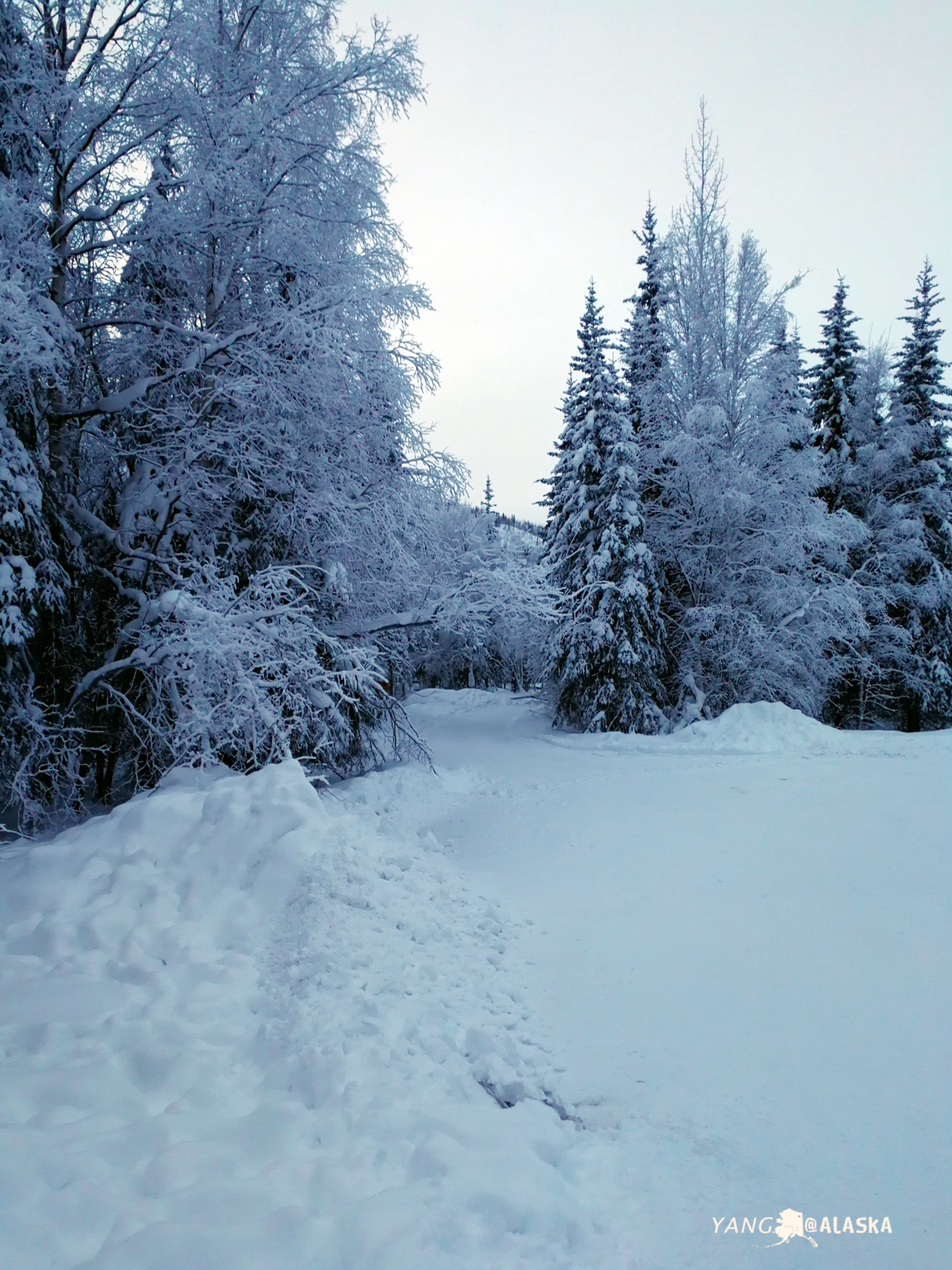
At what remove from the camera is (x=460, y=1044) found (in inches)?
131

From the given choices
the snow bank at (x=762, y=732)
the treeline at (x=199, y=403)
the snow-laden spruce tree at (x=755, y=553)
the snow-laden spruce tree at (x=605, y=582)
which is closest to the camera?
the treeline at (x=199, y=403)

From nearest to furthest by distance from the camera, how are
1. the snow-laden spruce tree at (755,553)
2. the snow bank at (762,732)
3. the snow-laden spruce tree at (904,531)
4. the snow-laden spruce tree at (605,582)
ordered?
the snow bank at (762,732) → the snow-laden spruce tree at (755,553) → the snow-laden spruce tree at (605,582) → the snow-laden spruce tree at (904,531)

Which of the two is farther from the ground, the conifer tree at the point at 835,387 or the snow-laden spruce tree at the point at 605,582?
the conifer tree at the point at 835,387

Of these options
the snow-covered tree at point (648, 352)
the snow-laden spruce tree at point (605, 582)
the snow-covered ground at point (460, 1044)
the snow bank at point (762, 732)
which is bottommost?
the snow-covered ground at point (460, 1044)

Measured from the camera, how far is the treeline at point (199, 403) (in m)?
6.51

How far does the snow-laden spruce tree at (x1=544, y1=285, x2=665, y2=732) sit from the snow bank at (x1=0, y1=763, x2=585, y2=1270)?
9729 mm

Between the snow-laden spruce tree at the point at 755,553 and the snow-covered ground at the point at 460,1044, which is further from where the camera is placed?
the snow-laden spruce tree at the point at 755,553

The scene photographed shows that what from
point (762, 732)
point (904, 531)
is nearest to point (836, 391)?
point (904, 531)

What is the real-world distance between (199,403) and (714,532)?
10.6 m

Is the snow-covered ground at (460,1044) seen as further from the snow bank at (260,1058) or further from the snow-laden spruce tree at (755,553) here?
the snow-laden spruce tree at (755,553)

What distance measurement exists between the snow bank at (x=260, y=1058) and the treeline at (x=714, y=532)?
859 centimetres

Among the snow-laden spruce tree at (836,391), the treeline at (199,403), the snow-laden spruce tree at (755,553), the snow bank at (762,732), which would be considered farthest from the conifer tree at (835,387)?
the treeline at (199,403)

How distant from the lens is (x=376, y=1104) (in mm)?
2787

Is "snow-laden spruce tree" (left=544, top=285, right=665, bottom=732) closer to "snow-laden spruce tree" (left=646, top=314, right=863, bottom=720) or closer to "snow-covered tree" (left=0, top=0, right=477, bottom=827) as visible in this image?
"snow-laden spruce tree" (left=646, top=314, right=863, bottom=720)
